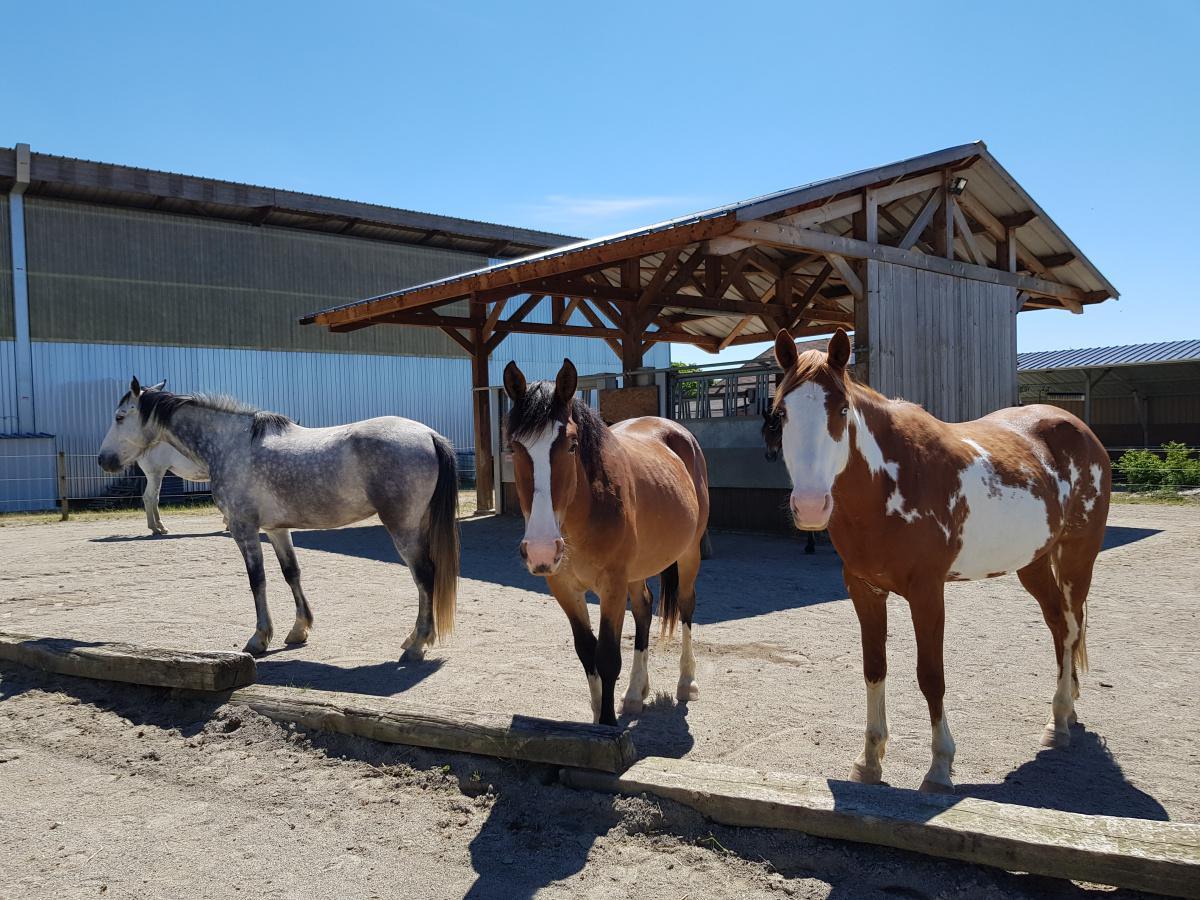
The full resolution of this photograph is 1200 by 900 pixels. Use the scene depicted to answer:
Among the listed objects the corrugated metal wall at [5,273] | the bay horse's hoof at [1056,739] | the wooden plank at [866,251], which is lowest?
the bay horse's hoof at [1056,739]

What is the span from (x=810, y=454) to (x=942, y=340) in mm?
9412

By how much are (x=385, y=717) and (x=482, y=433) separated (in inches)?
443

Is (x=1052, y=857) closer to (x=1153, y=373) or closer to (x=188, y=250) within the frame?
(x=188, y=250)

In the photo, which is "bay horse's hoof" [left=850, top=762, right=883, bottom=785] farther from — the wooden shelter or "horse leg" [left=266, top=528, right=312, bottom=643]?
the wooden shelter

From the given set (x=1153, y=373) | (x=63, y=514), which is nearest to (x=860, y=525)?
(x=63, y=514)

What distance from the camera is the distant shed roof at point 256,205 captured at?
20.3 m

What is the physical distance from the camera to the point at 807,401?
2898mm

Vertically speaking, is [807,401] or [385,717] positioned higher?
[807,401]

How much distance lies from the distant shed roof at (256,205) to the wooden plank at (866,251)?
60.2 feet

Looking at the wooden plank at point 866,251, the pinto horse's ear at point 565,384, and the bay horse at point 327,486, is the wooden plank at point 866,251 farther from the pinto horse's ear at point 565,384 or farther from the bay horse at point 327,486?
the pinto horse's ear at point 565,384

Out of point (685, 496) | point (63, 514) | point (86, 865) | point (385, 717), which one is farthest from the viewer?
point (63, 514)

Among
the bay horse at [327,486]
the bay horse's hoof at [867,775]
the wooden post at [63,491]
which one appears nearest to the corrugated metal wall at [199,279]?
the wooden post at [63,491]

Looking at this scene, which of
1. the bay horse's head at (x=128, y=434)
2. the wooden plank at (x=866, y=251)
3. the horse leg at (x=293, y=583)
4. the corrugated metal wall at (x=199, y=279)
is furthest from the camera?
the corrugated metal wall at (x=199, y=279)

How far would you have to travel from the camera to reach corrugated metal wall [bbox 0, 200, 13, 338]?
19.9 m
